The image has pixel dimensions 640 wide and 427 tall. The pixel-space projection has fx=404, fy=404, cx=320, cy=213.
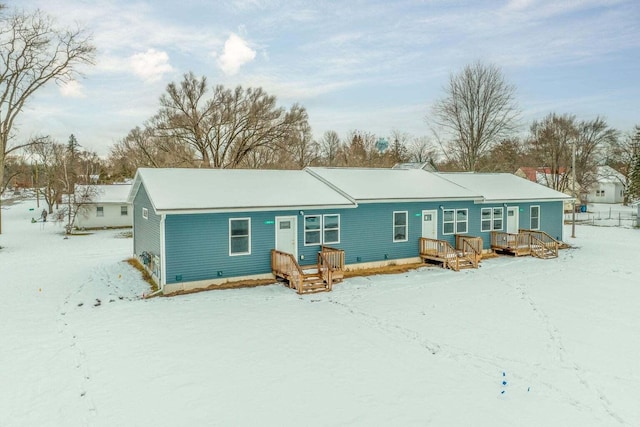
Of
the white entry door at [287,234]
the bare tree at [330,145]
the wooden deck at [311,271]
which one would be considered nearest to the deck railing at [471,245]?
the wooden deck at [311,271]

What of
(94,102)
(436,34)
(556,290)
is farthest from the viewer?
(94,102)

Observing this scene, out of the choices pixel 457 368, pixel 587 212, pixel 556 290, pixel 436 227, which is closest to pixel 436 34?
pixel 436 227

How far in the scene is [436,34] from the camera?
19.4 meters

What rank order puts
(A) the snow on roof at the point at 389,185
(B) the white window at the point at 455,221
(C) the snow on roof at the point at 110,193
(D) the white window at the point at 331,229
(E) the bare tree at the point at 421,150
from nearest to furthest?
(D) the white window at the point at 331,229 → (A) the snow on roof at the point at 389,185 → (B) the white window at the point at 455,221 → (C) the snow on roof at the point at 110,193 → (E) the bare tree at the point at 421,150

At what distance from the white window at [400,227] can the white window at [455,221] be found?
2103mm

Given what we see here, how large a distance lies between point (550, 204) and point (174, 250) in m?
19.2

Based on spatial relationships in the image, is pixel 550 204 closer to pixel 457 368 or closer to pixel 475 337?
pixel 475 337

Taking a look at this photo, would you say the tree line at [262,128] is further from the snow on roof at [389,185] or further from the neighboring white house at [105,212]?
the snow on roof at [389,185]

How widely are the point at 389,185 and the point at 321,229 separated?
4598 millimetres

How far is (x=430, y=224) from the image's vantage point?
57.2 ft

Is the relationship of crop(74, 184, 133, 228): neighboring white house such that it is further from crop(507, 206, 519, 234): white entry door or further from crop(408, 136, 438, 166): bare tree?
crop(408, 136, 438, 166): bare tree

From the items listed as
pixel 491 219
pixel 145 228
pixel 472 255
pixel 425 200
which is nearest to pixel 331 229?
pixel 425 200

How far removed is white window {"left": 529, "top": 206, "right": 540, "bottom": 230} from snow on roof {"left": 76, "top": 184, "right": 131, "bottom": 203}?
2807cm

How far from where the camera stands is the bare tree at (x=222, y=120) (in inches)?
1233
